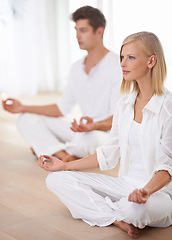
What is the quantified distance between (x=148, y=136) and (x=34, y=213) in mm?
756

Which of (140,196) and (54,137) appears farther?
(54,137)

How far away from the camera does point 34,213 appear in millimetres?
2365

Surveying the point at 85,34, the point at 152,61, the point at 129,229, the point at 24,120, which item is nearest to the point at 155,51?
the point at 152,61

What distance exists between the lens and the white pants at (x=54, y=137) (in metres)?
3.30

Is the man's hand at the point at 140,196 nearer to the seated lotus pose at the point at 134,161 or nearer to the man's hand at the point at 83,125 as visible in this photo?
the seated lotus pose at the point at 134,161

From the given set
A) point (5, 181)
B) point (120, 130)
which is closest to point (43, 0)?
point (5, 181)

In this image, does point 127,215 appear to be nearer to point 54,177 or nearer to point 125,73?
point 54,177

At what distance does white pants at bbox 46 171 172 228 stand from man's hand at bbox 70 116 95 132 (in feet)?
2.48

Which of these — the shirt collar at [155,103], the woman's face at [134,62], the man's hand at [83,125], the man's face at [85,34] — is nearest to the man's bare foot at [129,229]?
the shirt collar at [155,103]

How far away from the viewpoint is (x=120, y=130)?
2.23 metres

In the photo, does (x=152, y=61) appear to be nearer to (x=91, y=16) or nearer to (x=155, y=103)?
(x=155, y=103)

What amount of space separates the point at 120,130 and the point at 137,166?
196 millimetres

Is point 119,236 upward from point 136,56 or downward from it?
downward

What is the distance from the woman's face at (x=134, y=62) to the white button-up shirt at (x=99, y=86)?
3.75ft
